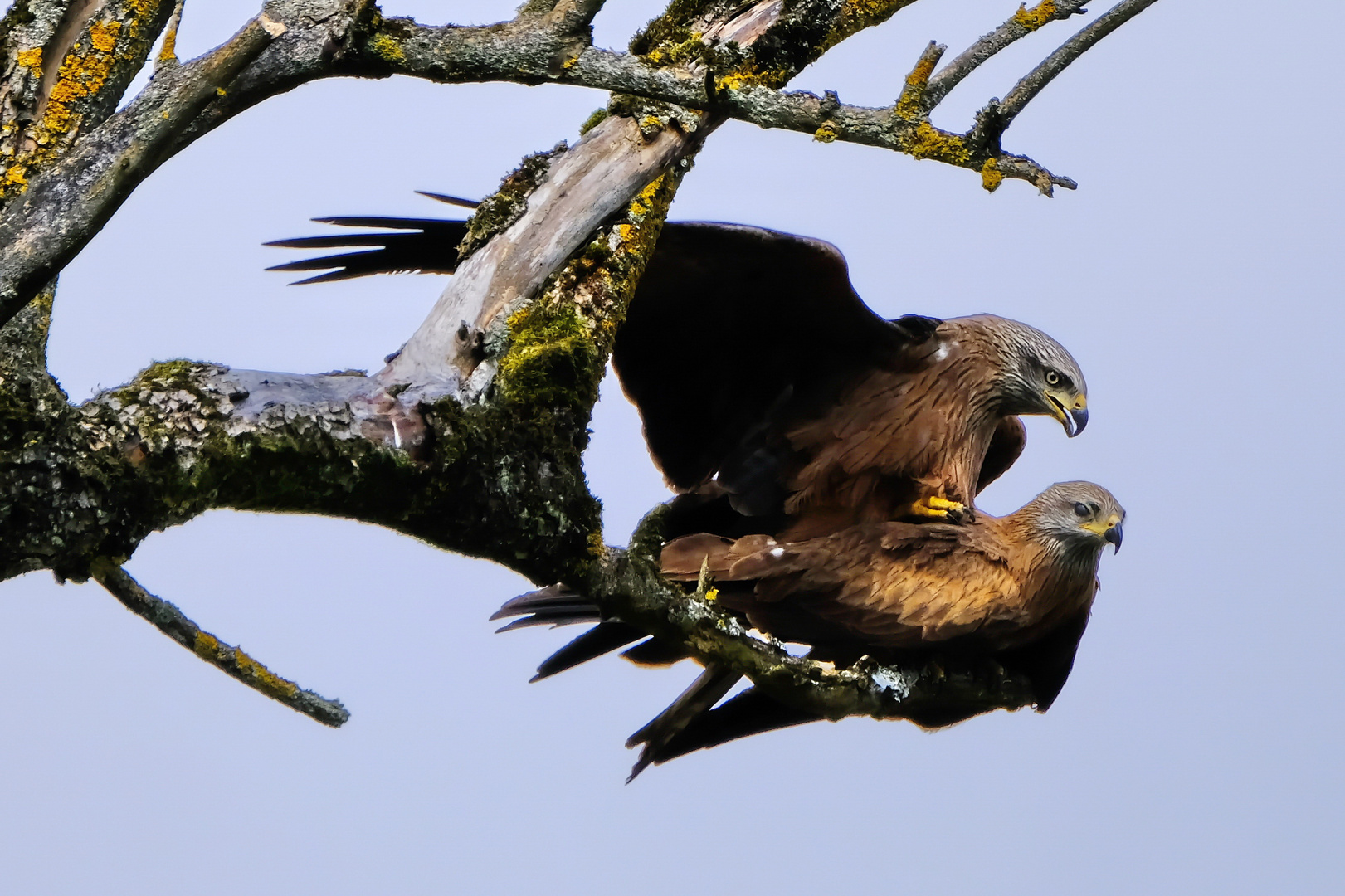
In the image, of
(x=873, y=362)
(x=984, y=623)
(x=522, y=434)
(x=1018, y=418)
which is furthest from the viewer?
(x=1018, y=418)

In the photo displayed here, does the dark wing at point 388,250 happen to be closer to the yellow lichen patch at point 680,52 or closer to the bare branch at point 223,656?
the yellow lichen patch at point 680,52

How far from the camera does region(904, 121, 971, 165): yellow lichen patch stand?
2.52 m

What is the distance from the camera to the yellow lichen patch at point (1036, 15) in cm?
301

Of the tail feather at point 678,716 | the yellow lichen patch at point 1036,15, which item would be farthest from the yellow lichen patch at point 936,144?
the tail feather at point 678,716

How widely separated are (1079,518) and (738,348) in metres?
1.21

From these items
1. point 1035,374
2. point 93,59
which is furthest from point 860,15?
point 93,59

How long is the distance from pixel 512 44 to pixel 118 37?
684 mm

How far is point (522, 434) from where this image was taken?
234 cm

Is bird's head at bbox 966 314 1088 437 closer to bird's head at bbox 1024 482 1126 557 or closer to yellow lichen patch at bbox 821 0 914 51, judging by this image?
bird's head at bbox 1024 482 1126 557

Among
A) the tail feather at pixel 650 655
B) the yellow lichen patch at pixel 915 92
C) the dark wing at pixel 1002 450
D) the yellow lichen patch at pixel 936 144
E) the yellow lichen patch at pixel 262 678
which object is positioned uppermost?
the dark wing at pixel 1002 450

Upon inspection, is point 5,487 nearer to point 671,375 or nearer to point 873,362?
point 671,375

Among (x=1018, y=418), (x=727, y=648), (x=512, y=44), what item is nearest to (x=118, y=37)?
(x=512, y=44)

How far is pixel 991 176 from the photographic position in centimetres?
265

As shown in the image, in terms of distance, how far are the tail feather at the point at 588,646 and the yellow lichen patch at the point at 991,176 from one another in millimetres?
1804
